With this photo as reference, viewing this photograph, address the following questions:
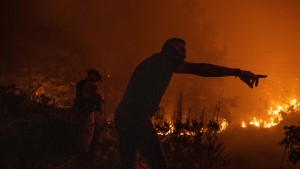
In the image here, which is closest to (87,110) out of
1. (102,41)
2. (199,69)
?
(199,69)

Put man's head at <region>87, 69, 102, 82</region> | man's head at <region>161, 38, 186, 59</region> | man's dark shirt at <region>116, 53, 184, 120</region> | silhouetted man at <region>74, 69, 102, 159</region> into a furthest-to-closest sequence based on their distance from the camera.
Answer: man's head at <region>87, 69, 102, 82</region>, silhouetted man at <region>74, 69, 102, 159</region>, man's head at <region>161, 38, 186, 59</region>, man's dark shirt at <region>116, 53, 184, 120</region>

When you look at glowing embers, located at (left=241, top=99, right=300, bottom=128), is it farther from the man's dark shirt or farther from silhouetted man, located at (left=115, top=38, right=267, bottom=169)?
the man's dark shirt

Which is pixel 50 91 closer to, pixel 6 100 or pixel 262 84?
pixel 6 100

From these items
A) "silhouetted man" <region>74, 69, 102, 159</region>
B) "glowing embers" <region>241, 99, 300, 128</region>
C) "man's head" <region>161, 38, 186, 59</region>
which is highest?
"glowing embers" <region>241, 99, 300, 128</region>

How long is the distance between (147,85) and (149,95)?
0.10m

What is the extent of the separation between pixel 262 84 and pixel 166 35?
58750 millimetres

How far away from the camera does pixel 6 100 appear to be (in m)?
7.05

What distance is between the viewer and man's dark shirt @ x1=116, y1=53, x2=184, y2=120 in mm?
3414

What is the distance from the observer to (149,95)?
3416 mm

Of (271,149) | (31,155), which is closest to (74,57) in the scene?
(271,149)

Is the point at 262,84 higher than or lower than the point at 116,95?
higher

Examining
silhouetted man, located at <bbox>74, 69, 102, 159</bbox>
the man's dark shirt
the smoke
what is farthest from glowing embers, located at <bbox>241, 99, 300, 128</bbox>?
the man's dark shirt

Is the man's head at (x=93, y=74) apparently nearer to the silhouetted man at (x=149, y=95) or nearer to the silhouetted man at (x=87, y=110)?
the silhouetted man at (x=87, y=110)

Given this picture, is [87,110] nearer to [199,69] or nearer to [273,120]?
[199,69]
